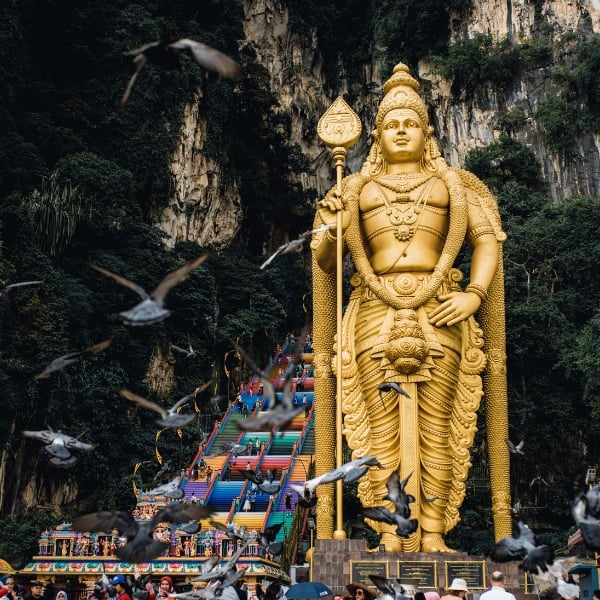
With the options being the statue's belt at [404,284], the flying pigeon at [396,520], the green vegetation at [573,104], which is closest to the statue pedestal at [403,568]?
the flying pigeon at [396,520]

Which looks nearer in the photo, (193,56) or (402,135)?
(193,56)

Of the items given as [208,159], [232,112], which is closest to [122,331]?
[208,159]

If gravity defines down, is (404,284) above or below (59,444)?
above

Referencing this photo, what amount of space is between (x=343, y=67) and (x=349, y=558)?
31097 mm

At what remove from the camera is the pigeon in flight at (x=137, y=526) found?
5.35m

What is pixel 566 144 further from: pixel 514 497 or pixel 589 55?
pixel 514 497

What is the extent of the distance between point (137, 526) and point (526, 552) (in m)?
2.25

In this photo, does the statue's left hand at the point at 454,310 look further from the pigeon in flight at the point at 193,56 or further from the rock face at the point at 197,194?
the rock face at the point at 197,194

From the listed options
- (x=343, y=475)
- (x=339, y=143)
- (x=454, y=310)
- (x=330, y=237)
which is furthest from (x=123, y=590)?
(x=339, y=143)

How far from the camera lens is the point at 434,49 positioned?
30422 millimetres

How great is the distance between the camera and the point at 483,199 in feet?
33.1

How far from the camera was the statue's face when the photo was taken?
997 cm

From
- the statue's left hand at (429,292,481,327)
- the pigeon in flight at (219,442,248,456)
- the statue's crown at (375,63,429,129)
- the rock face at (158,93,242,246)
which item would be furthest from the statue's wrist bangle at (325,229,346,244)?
the rock face at (158,93,242,246)

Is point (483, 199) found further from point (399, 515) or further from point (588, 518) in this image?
point (588, 518)
